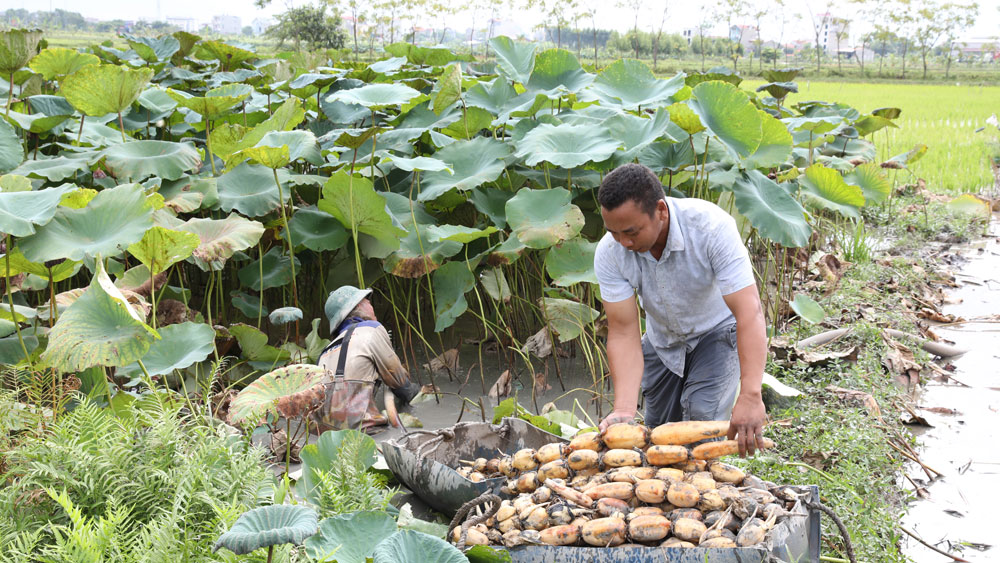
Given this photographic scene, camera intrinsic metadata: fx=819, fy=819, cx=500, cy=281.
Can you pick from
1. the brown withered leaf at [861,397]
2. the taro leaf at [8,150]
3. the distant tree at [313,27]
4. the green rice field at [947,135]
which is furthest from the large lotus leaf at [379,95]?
the distant tree at [313,27]

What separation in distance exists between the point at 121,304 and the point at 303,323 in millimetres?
2229

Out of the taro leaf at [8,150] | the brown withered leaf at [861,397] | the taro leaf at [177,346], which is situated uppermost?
the taro leaf at [8,150]

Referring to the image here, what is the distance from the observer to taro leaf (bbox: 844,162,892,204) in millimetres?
5734

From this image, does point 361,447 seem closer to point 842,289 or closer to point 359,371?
point 359,371

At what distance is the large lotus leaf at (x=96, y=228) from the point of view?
110 inches

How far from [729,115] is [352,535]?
284cm

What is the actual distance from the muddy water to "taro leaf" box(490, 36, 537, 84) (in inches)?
108

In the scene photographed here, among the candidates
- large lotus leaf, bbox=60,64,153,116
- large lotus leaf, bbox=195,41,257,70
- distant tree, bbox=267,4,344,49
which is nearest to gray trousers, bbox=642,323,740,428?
large lotus leaf, bbox=60,64,153,116

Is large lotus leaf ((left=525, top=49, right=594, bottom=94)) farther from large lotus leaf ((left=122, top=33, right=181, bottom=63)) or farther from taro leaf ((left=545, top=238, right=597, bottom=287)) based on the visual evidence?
large lotus leaf ((left=122, top=33, right=181, bottom=63))

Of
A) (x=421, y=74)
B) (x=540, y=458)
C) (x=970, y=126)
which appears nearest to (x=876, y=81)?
(x=970, y=126)

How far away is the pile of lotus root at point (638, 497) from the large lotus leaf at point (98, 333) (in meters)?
1.29

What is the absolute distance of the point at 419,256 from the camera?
3938mm

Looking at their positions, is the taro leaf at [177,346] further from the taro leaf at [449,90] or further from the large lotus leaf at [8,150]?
the taro leaf at [449,90]

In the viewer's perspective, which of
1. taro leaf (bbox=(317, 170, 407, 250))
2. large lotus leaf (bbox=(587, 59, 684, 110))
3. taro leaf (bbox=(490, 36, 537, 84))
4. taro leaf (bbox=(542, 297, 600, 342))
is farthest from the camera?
taro leaf (bbox=(490, 36, 537, 84))
